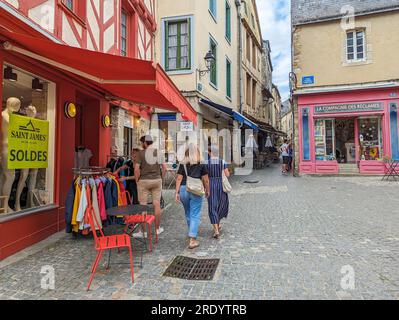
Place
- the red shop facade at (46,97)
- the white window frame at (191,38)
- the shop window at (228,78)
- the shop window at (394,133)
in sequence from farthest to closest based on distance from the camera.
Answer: the shop window at (228,78)
the shop window at (394,133)
the white window frame at (191,38)
the red shop facade at (46,97)

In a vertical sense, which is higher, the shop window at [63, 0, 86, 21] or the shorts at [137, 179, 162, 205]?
the shop window at [63, 0, 86, 21]

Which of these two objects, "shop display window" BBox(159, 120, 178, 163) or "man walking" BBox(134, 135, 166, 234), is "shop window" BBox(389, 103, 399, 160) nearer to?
"shop display window" BBox(159, 120, 178, 163)

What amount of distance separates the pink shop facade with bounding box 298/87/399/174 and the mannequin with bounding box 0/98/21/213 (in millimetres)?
11923

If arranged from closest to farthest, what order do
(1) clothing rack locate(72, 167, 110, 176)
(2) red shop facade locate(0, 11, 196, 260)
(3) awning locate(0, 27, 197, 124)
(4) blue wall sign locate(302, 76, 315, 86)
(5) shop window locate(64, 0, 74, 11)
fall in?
1. (3) awning locate(0, 27, 197, 124)
2. (2) red shop facade locate(0, 11, 196, 260)
3. (1) clothing rack locate(72, 167, 110, 176)
4. (5) shop window locate(64, 0, 74, 11)
5. (4) blue wall sign locate(302, 76, 315, 86)

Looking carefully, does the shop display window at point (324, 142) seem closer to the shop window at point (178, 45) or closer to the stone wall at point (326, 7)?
the stone wall at point (326, 7)

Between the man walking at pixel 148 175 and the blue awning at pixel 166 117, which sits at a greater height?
the blue awning at pixel 166 117

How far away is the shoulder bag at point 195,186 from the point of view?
4195 millimetres

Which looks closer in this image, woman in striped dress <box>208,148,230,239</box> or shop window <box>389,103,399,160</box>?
woman in striped dress <box>208,148,230,239</box>

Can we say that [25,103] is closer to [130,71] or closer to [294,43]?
[130,71]

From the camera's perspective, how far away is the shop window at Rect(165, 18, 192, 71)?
10750mm

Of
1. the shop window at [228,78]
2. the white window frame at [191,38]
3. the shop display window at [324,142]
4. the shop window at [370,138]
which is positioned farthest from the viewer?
the shop window at [228,78]

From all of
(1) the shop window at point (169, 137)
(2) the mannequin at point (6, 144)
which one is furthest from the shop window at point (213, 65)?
(2) the mannequin at point (6, 144)

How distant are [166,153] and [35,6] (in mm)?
7230

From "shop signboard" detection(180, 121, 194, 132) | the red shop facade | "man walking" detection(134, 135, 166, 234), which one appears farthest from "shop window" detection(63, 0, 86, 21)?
"shop signboard" detection(180, 121, 194, 132)
